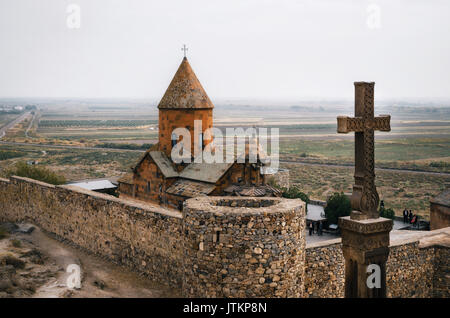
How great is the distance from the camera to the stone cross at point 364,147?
6688 mm

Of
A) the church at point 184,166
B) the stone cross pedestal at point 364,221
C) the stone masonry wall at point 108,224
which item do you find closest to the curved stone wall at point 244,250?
the stone cross pedestal at point 364,221

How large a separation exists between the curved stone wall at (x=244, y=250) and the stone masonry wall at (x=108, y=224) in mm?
1531

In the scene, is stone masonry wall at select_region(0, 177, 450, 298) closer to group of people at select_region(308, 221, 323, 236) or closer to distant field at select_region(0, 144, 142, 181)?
group of people at select_region(308, 221, 323, 236)

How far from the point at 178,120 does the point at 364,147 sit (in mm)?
11755

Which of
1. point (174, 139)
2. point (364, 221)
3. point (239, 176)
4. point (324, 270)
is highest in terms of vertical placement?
point (174, 139)

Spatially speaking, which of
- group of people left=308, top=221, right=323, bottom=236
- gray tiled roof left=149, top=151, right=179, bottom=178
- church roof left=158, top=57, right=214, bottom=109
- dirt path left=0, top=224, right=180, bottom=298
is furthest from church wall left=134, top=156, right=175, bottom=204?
group of people left=308, top=221, right=323, bottom=236

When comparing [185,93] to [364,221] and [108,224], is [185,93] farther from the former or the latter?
[364,221]

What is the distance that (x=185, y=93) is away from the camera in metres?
18.1

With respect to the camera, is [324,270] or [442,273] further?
[442,273]

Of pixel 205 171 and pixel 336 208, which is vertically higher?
pixel 205 171

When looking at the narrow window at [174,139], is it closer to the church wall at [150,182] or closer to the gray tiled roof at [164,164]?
the gray tiled roof at [164,164]

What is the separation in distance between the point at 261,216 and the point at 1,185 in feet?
35.6

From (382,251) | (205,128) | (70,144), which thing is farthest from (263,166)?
(70,144)

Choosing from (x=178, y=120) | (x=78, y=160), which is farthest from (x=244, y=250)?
(x=78, y=160)
